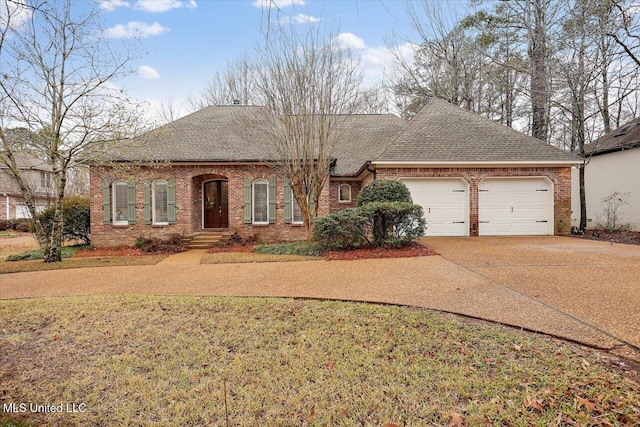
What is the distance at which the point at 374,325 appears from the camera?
141 inches

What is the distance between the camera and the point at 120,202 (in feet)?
39.1

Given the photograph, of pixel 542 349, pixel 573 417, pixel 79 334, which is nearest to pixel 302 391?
pixel 573 417

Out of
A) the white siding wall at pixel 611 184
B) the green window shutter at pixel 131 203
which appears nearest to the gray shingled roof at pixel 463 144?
the white siding wall at pixel 611 184

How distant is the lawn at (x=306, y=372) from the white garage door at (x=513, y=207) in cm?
863

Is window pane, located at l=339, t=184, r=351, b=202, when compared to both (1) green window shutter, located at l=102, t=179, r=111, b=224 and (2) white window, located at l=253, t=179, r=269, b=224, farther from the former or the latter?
(1) green window shutter, located at l=102, t=179, r=111, b=224

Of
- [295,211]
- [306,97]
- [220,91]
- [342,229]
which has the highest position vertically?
[220,91]

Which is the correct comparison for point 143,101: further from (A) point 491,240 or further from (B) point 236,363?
(A) point 491,240

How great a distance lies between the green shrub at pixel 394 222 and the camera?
817 centimetres

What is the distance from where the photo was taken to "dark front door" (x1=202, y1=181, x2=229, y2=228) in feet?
42.4

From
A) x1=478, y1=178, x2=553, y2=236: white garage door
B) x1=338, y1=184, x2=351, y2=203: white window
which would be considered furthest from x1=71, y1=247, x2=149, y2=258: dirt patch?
x1=478, y1=178, x2=553, y2=236: white garage door

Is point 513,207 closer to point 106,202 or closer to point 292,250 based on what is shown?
point 292,250

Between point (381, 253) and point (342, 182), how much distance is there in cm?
579

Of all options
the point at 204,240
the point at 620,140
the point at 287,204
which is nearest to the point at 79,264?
the point at 204,240

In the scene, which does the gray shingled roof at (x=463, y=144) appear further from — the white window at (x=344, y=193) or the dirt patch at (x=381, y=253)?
the dirt patch at (x=381, y=253)
